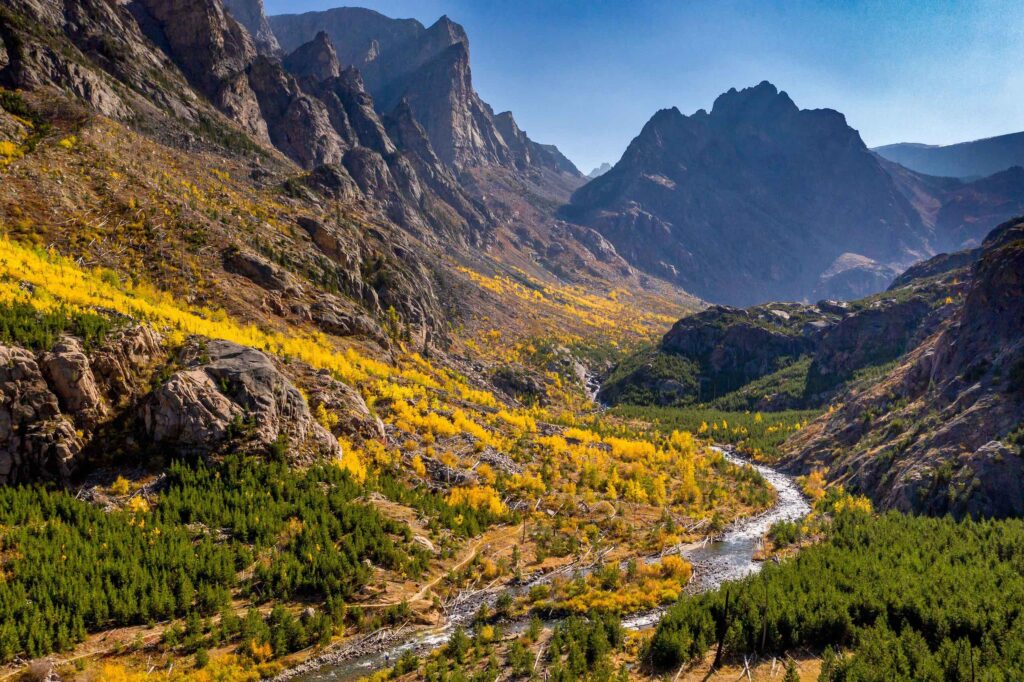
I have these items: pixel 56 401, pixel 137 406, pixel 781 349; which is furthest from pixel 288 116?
pixel 781 349

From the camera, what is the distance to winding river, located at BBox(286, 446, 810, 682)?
1748 cm

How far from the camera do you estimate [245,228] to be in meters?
57.4

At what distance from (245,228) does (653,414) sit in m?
77.2

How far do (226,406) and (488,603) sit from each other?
16445 mm

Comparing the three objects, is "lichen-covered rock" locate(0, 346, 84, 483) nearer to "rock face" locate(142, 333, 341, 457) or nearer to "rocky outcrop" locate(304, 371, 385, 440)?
"rock face" locate(142, 333, 341, 457)

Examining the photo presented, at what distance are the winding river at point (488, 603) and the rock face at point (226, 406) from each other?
11781mm

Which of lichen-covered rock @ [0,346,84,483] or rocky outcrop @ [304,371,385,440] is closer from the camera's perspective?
lichen-covered rock @ [0,346,84,483]

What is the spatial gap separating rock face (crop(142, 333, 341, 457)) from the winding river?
11781 mm

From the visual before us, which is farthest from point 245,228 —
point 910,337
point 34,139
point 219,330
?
point 910,337

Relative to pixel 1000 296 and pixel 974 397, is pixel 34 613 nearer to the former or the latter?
pixel 974 397

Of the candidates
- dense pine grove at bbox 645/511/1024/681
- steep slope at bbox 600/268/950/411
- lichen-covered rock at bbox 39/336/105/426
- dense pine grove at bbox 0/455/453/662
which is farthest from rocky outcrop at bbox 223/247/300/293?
steep slope at bbox 600/268/950/411

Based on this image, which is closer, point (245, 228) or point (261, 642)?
point (261, 642)

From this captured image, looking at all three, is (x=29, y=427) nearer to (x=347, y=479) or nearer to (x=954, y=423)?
(x=347, y=479)

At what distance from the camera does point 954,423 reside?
40.2 meters
